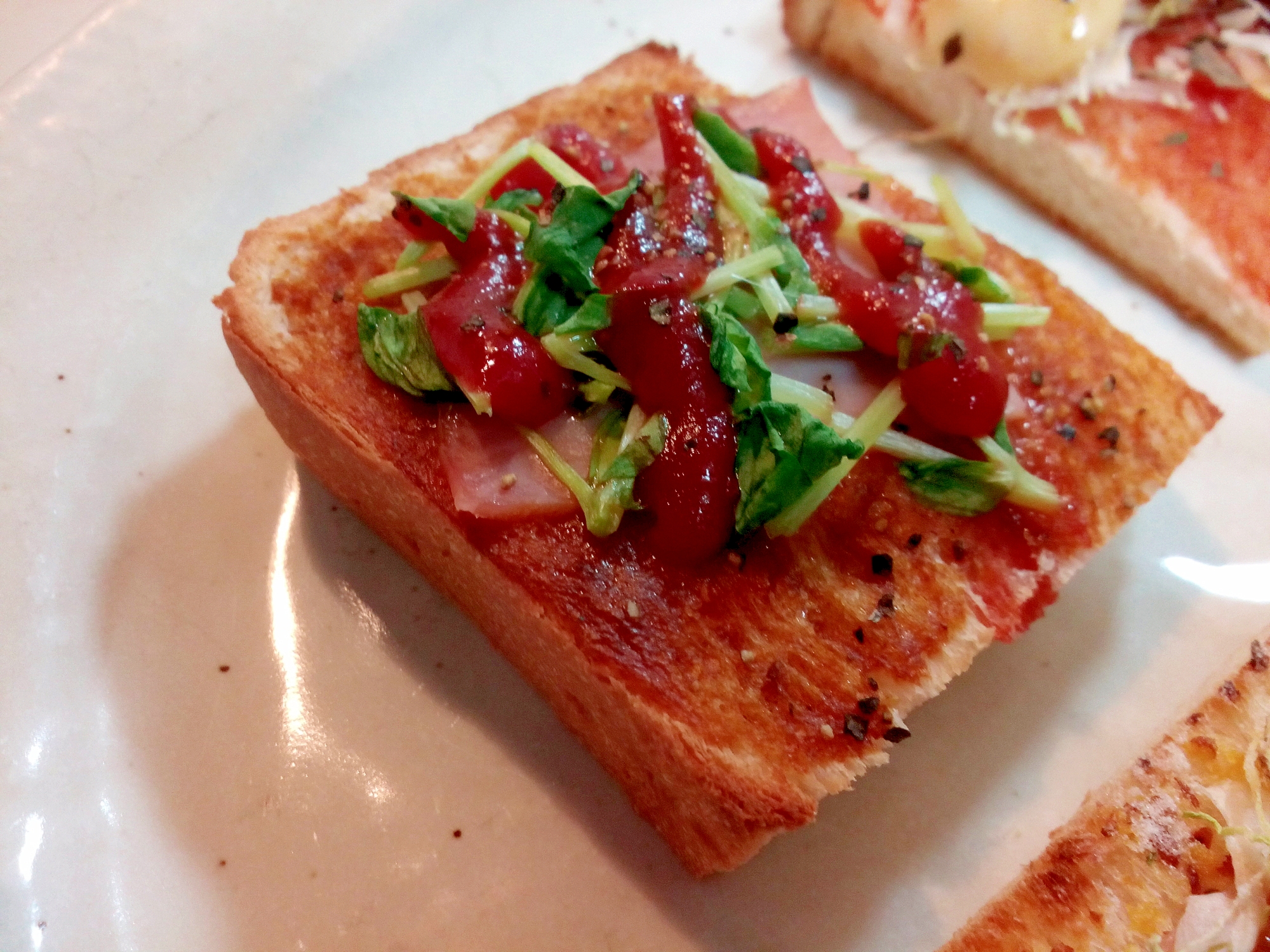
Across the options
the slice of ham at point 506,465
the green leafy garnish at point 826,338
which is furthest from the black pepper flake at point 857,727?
the green leafy garnish at point 826,338

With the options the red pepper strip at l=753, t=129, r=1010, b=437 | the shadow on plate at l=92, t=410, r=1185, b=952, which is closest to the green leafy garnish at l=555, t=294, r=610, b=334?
the red pepper strip at l=753, t=129, r=1010, b=437

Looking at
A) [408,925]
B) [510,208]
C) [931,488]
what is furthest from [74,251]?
[931,488]

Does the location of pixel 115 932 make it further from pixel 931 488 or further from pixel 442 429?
pixel 931 488

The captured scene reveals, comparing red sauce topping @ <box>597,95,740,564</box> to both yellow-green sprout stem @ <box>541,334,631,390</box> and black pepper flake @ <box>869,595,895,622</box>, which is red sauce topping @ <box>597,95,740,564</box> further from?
black pepper flake @ <box>869,595,895,622</box>

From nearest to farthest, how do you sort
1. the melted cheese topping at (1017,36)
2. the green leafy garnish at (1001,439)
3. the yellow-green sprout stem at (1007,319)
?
1. the green leafy garnish at (1001,439)
2. the yellow-green sprout stem at (1007,319)
3. the melted cheese topping at (1017,36)

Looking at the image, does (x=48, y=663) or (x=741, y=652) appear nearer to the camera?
(x=741, y=652)

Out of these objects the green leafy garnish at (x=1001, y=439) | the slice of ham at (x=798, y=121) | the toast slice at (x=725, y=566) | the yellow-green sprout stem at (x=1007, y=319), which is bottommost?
the toast slice at (x=725, y=566)

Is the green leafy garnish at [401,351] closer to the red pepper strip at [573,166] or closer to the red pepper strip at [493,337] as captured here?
the red pepper strip at [493,337]
